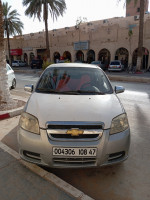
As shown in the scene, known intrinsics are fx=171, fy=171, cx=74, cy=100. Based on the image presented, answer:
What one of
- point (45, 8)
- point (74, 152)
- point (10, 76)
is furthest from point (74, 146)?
point (45, 8)

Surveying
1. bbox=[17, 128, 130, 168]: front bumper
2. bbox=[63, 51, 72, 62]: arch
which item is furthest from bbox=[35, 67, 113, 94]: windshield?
bbox=[63, 51, 72, 62]: arch

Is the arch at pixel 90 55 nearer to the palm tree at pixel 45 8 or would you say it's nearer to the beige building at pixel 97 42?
the beige building at pixel 97 42

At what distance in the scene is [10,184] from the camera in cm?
243

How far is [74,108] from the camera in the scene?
2.56 metres

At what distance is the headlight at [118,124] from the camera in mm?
2375

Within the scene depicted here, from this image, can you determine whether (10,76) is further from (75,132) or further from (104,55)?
(104,55)

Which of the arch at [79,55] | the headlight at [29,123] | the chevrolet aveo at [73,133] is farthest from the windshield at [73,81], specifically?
the arch at [79,55]

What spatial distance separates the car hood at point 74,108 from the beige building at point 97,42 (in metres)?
24.2

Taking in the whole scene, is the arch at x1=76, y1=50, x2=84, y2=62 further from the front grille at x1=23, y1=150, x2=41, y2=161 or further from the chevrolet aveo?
the front grille at x1=23, y1=150, x2=41, y2=161

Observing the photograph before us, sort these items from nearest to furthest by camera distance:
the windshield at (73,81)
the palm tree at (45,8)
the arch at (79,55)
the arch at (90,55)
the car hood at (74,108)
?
the car hood at (74,108), the windshield at (73,81), the palm tree at (45,8), the arch at (90,55), the arch at (79,55)

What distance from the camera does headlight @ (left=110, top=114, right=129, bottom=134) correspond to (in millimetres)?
2375

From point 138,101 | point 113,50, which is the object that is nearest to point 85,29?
point 113,50

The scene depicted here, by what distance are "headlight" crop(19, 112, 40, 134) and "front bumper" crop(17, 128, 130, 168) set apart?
70mm

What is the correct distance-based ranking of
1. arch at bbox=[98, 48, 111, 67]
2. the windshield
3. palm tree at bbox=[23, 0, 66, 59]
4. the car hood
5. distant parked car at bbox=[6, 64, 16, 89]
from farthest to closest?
1. arch at bbox=[98, 48, 111, 67]
2. palm tree at bbox=[23, 0, 66, 59]
3. distant parked car at bbox=[6, 64, 16, 89]
4. the windshield
5. the car hood
